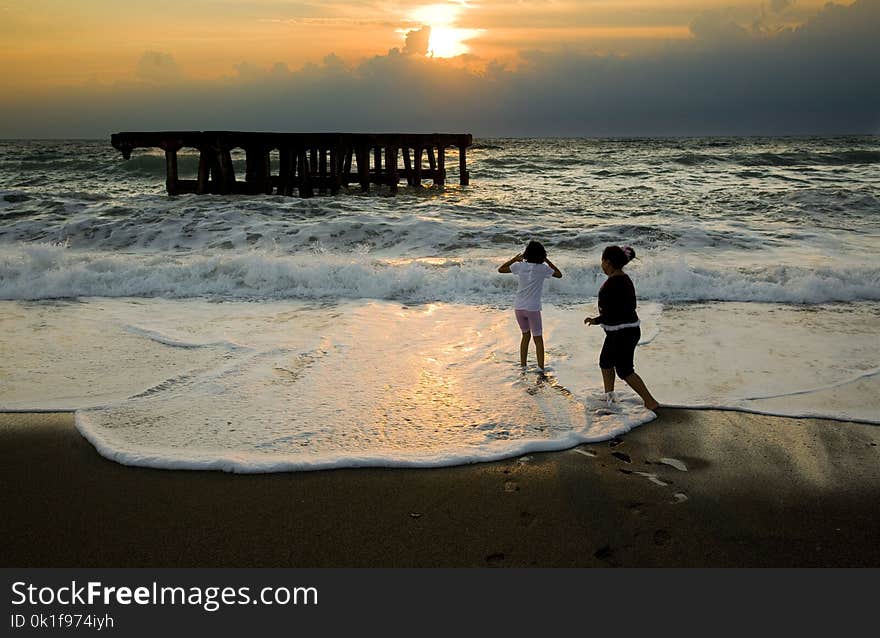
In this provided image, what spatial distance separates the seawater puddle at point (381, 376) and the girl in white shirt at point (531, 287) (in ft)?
0.98

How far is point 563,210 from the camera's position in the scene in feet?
57.8

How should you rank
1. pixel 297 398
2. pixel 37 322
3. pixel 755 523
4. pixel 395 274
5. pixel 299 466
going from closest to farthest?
pixel 755 523, pixel 299 466, pixel 297 398, pixel 37 322, pixel 395 274

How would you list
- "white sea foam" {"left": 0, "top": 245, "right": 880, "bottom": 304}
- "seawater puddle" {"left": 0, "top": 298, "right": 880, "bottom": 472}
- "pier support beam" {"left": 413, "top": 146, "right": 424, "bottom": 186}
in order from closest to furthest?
1. "seawater puddle" {"left": 0, "top": 298, "right": 880, "bottom": 472}
2. "white sea foam" {"left": 0, "top": 245, "right": 880, "bottom": 304}
3. "pier support beam" {"left": 413, "top": 146, "right": 424, "bottom": 186}

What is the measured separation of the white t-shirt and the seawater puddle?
1.89 ft

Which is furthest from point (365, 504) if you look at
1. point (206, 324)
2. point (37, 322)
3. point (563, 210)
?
point (563, 210)

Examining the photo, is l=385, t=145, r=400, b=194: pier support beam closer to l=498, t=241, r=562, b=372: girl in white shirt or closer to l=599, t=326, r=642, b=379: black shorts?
l=498, t=241, r=562, b=372: girl in white shirt

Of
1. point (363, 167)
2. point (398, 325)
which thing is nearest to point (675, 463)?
point (398, 325)

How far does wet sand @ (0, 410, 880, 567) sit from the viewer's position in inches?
124

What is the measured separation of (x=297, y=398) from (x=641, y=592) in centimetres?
304

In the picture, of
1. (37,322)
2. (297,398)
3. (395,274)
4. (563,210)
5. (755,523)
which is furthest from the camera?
(563,210)

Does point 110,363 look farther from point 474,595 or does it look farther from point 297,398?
point 474,595

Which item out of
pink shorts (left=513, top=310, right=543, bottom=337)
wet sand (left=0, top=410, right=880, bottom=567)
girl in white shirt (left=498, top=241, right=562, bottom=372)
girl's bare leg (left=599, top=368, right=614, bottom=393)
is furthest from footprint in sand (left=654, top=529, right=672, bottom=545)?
pink shorts (left=513, top=310, right=543, bottom=337)

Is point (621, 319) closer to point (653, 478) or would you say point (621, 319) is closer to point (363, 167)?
point (653, 478)

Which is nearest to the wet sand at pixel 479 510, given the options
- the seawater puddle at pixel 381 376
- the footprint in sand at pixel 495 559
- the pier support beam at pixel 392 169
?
the footprint in sand at pixel 495 559
